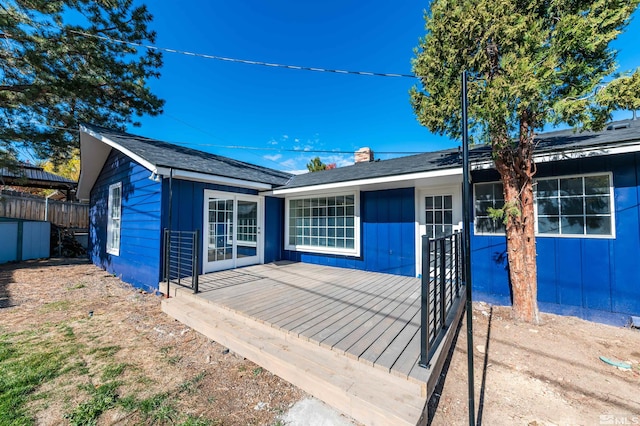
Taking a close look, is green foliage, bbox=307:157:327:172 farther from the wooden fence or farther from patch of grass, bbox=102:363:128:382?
patch of grass, bbox=102:363:128:382

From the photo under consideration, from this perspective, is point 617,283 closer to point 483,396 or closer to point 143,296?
point 483,396

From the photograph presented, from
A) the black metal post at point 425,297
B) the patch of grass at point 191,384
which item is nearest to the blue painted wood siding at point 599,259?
the black metal post at point 425,297

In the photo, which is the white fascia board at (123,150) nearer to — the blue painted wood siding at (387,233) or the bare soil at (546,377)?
the blue painted wood siding at (387,233)

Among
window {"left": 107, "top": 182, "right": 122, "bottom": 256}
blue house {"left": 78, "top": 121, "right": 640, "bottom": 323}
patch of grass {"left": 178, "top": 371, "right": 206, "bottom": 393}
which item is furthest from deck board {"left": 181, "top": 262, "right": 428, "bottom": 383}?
window {"left": 107, "top": 182, "right": 122, "bottom": 256}

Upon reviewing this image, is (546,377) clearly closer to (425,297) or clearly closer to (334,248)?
(425,297)

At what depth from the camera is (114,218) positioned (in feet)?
23.0

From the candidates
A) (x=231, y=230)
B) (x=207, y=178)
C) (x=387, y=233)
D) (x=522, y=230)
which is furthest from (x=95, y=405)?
(x=522, y=230)

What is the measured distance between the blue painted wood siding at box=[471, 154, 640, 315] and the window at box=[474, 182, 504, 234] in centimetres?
55

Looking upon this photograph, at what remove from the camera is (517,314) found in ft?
13.0

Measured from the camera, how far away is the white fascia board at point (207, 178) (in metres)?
4.82

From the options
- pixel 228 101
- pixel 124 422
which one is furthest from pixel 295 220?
pixel 228 101

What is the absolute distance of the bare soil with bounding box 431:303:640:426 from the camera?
2078 millimetres

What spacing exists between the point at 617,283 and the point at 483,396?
130 inches

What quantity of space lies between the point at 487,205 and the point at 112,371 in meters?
6.24
